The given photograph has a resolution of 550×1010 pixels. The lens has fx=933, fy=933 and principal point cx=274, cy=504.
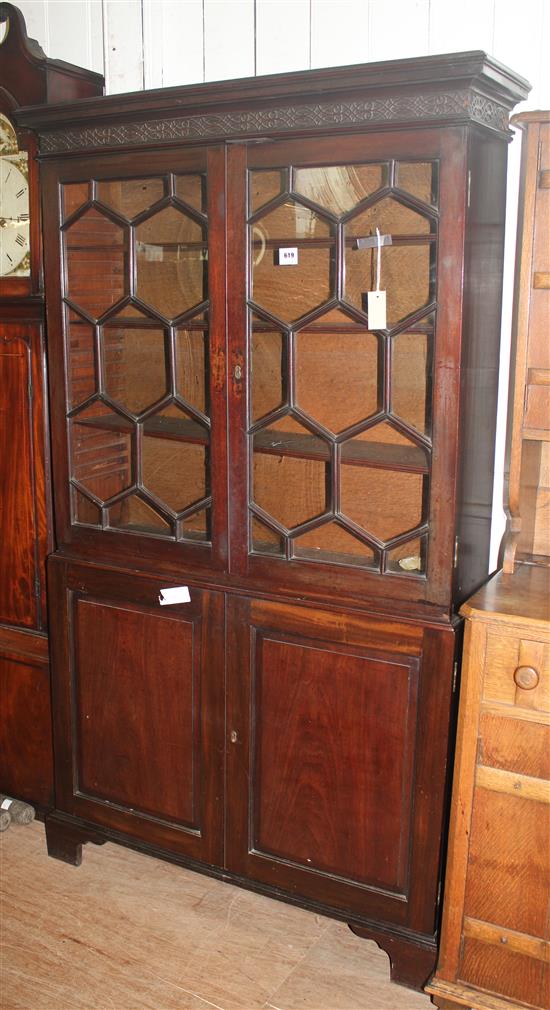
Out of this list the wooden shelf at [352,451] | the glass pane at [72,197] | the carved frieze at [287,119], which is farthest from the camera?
the glass pane at [72,197]

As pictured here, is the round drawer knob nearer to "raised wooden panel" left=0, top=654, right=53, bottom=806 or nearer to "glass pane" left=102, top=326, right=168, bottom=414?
"glass pane" left=102, top=326, right=168, bottom=414

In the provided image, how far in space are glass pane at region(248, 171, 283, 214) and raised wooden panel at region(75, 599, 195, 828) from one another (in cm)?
94

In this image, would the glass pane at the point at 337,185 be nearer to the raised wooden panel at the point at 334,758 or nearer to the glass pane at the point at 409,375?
the glass pane at the point at 409,375

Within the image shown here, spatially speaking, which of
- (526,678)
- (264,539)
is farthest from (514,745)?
(264,539)

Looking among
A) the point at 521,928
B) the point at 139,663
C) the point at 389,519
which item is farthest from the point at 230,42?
the point at 521,928

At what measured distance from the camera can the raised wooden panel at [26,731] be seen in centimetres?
250

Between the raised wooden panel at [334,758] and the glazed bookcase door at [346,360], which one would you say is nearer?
the glazed bookcase door at [346,360]

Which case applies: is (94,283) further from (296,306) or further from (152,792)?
(152,792)

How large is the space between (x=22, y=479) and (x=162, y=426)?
0.49 metres

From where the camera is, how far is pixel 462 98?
1.64 metres

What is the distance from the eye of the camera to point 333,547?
2123mm

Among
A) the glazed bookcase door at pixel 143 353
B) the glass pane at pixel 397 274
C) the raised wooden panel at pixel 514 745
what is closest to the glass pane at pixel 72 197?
the glazed bookcase door at pixel 143 353

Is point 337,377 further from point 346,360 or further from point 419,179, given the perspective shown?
point 419,179

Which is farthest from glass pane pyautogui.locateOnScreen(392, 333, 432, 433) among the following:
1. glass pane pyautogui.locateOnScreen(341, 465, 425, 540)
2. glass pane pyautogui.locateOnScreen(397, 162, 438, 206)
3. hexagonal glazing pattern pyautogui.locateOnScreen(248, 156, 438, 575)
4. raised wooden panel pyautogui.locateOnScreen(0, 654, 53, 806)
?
raised wooden panel pyautogui.locateOnScreen(0, 654, 53, 806)
